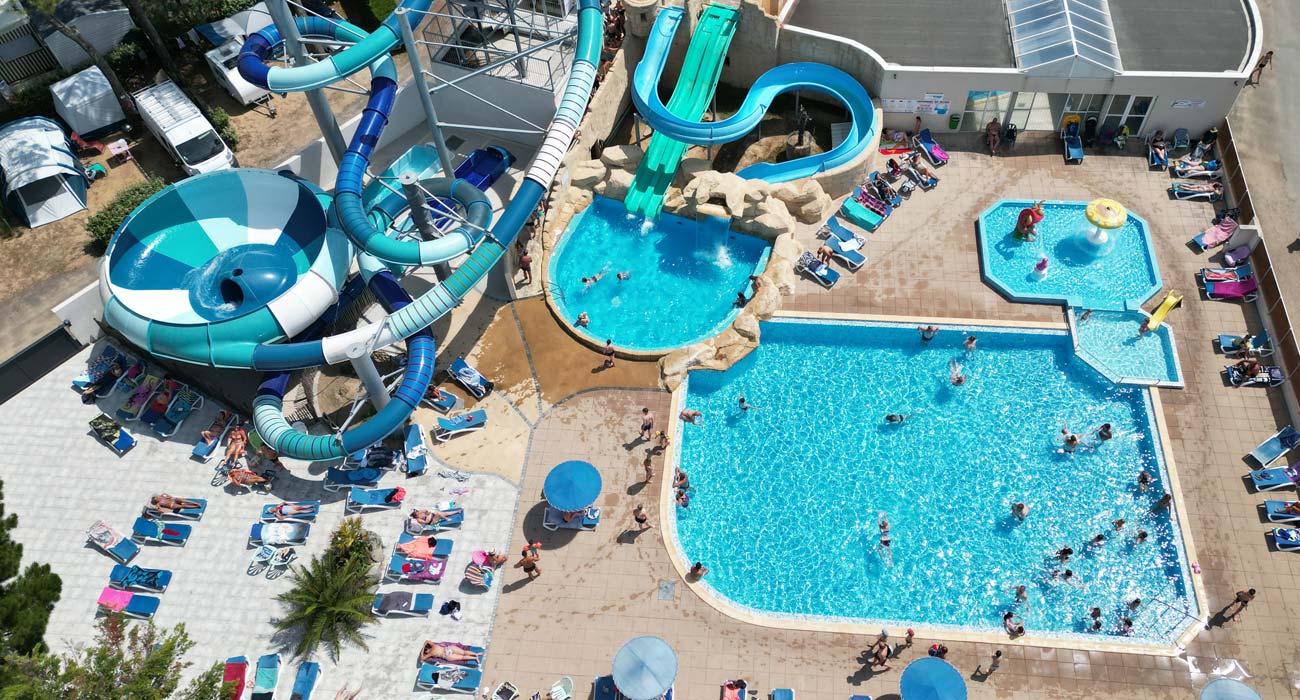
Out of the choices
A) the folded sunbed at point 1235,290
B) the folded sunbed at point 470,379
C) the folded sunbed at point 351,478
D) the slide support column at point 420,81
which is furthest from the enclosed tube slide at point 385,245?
the folded sunbed at point 1235,290

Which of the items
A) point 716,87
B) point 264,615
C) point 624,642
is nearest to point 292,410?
point 264,615

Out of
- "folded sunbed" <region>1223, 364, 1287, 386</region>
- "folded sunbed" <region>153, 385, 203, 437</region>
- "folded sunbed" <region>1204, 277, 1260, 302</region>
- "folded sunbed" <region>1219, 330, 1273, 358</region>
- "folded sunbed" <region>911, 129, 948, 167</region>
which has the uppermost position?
"folded sunbed" <region>911, 129, 948, 167</region>

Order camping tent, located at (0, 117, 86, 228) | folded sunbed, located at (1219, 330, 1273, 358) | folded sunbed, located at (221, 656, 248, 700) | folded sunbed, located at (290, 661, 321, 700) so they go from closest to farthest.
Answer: folded sunbed, located at (290, 661, 321, 700) < folded sunbed, located at (221, 656, 248, 700) < folded sunbed, located at (1219, 330, 1273, 358) < camping tent, located at (0, 117, 86, 228)

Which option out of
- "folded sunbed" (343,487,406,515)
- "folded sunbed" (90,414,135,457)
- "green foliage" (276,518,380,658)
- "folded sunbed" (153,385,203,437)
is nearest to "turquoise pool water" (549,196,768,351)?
"folded sunbed" (343,487,406,515)

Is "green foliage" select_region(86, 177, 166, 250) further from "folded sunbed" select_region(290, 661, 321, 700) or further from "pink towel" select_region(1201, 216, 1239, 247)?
"pink towel" select_region(1201, 216, 1239, 247)

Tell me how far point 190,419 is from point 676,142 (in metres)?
19.2

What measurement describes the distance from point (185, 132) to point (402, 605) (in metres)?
20.2

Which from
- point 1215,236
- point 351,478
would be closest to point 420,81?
point 351,478

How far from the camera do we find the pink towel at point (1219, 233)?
1246 inches

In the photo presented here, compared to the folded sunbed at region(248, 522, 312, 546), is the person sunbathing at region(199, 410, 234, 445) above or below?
above

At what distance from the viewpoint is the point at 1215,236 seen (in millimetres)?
31703

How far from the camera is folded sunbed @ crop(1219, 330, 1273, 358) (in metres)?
29.2

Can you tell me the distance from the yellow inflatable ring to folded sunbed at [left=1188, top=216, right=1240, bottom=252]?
273cm

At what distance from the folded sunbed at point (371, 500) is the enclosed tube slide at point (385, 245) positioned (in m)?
1.56
